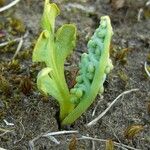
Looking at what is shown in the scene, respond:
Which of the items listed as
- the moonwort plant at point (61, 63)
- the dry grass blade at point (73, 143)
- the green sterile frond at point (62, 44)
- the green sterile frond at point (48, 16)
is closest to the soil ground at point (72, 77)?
the dry grass blade at point (73, 143)

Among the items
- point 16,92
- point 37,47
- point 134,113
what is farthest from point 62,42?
point 134,113

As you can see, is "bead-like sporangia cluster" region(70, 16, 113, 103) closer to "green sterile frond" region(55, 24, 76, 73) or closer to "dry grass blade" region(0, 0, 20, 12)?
"green sterile frond" region(55, 24, 76, 73)

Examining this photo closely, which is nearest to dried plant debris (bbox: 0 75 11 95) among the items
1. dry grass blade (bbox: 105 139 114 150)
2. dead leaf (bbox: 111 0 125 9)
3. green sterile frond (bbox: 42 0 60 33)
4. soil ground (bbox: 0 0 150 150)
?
soil ground (bbox: 0 0 150 150)

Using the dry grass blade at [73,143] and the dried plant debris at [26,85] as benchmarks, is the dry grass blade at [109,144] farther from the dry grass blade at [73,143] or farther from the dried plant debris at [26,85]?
the dried plant debris at [26,85]

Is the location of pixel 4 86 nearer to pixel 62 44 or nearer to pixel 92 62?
pixel 62 44

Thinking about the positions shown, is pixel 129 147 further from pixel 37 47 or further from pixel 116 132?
pixel 37 47

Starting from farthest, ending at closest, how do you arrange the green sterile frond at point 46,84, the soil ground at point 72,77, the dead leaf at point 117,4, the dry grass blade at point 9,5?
1. the dead leaf at point 117,4
2. the dry grass blade at point 9,5
3. the soil ground at point 72,77
4. the green sterile frond at point 46,84

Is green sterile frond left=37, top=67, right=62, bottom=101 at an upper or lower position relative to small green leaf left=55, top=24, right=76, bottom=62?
lower

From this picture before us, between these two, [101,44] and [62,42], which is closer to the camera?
[101,44]
